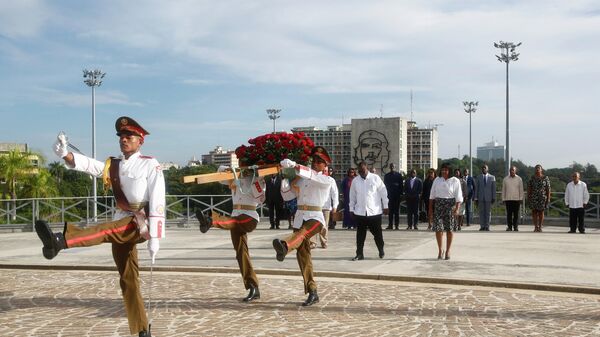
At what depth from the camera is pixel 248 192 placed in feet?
27.3

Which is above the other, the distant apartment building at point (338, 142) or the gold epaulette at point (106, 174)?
the distant apartment building at point (338, 142)

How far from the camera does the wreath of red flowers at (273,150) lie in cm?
848

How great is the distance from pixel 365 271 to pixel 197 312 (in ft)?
12.3

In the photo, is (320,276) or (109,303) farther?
(320,276)

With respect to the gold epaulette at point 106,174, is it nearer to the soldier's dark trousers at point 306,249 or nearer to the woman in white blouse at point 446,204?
the soldier's dark trousers at point 306,249

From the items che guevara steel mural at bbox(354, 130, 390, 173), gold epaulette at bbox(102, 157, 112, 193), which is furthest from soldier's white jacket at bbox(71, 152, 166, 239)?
che guevara steel mural at bbox(354, 130, 390, 173)

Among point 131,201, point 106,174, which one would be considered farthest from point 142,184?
point 106,174

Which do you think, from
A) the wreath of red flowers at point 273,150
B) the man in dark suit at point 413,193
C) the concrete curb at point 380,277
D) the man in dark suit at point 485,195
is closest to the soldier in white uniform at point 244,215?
the wreath of red flowers at point 273,150

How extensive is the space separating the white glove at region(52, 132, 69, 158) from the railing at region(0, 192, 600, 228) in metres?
15.9

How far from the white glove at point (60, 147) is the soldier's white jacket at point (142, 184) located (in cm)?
13

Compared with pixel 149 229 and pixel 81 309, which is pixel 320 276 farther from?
pixel 149 229

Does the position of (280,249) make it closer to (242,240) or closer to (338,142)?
(242,240)

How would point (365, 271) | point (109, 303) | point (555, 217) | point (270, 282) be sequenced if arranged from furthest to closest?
point (555, 217), point (365, 271), point (270, 282), point (109, 303)

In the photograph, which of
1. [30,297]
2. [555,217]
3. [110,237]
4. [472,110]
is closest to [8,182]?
[555,217]
